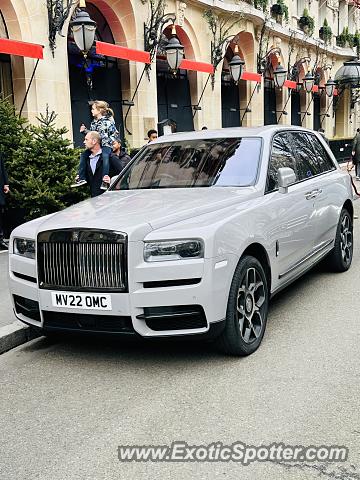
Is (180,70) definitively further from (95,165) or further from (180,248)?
(180,248)

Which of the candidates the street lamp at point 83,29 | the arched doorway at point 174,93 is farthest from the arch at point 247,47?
the street lamp at point 83,29

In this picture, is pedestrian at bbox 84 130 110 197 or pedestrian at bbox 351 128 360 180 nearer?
pedestrian at bbox 84 130 110 197

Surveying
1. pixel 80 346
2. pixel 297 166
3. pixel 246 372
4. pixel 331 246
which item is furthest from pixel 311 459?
pixel 331 246

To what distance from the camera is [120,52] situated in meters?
14.5

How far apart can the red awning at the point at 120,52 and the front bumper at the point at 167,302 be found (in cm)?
1069

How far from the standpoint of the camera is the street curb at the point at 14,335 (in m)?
5.11

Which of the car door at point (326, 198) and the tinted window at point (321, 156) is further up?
the tinted window at point (321, 156)

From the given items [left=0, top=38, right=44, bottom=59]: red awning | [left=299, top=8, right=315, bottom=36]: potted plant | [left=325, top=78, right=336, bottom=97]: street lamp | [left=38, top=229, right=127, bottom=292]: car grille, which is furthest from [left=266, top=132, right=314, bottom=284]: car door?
[left=325, top=78, right=336, bottom=97]: street lamp

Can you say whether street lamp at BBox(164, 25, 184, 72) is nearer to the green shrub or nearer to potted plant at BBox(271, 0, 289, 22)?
the green shrub

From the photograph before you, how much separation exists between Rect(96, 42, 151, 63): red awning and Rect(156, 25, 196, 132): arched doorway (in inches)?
116

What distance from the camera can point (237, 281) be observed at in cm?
435

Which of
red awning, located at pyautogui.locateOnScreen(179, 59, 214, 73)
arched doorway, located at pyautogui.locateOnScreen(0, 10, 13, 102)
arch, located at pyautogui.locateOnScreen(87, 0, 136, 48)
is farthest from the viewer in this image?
red awning, located at pyautogui.locateOnScreen(179, 59, 214, 73)

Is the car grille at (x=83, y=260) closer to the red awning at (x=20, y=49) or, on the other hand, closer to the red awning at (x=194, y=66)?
the red awning at (x=20, y=49)

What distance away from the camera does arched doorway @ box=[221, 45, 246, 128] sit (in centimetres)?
2362
